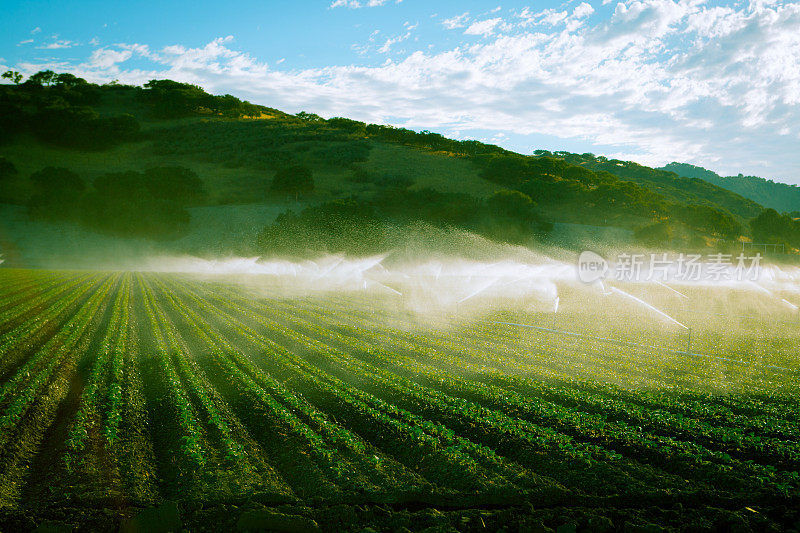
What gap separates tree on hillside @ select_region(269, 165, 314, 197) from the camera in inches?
3292

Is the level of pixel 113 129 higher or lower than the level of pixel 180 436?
higher

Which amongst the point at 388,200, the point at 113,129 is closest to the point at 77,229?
the point at 113,129

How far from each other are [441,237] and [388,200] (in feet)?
40.6

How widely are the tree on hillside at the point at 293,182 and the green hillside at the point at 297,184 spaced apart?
9.7 inches

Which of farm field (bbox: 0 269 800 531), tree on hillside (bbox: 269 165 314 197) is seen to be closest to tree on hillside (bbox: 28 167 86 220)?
tree on hillside (bbox: 269 165 314 197)

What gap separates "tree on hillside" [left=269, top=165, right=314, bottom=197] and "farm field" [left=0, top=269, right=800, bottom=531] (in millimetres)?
66654

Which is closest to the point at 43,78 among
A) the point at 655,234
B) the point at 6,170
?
the point at 6,170

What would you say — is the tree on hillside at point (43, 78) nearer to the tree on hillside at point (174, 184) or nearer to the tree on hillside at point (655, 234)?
the tree on hillside at point (174, 184)

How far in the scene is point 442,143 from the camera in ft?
409

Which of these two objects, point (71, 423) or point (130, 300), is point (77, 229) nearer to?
point (130, 300)

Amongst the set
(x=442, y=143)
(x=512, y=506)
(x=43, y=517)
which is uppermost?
(x=442, y=143)

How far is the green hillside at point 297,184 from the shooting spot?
72188 mm

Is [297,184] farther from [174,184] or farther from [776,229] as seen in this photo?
[776,229]

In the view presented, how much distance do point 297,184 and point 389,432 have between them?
78376mm
